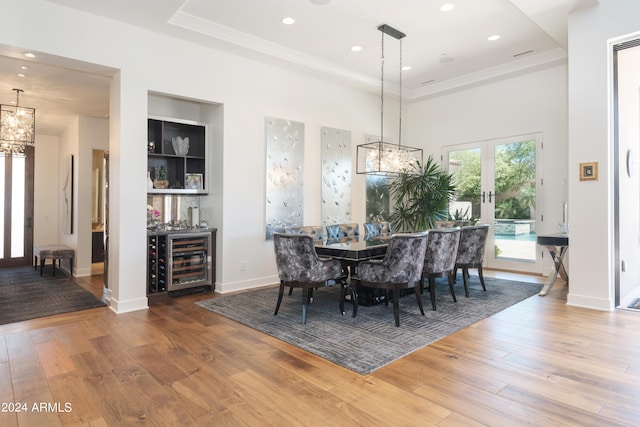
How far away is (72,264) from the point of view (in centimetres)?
687

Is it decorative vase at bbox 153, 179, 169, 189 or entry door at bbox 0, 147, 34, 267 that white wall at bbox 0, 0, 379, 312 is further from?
entry door at bbox 0, 147, 34, 267

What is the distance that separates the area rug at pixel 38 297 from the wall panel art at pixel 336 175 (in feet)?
11.8

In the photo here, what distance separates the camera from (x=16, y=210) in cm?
790

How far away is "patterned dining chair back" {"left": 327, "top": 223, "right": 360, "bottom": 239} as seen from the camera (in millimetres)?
5145

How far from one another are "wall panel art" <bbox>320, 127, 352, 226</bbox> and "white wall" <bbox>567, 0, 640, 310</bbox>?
343cm

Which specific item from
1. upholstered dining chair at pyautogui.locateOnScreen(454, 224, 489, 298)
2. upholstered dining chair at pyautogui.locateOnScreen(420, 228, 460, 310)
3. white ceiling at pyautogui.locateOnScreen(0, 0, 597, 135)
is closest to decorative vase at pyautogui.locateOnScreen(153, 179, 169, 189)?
white ceiling at pyautogui.locateOnScreen(0, 0, 597, 135)

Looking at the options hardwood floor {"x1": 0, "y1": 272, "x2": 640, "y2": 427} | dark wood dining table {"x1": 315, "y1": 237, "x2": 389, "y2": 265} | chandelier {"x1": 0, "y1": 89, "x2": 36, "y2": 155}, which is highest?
chandelier {"x1": 0, "y1": 89, "x2": 36, "y2": 155}

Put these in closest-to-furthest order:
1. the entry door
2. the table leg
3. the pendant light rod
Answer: the pendant light rod → the table leg → the entry door

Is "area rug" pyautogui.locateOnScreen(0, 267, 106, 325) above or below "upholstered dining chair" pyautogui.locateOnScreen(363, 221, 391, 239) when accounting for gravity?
below

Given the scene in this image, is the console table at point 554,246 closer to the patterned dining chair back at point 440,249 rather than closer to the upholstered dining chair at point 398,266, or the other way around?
the patterned dining chair back at point 440,249

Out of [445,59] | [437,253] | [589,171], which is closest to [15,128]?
[437,253]

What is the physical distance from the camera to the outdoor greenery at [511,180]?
655 centimetres

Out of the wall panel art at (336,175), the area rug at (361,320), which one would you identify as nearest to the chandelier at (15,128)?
the area rug at (361,320)

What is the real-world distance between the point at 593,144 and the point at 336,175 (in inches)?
144
